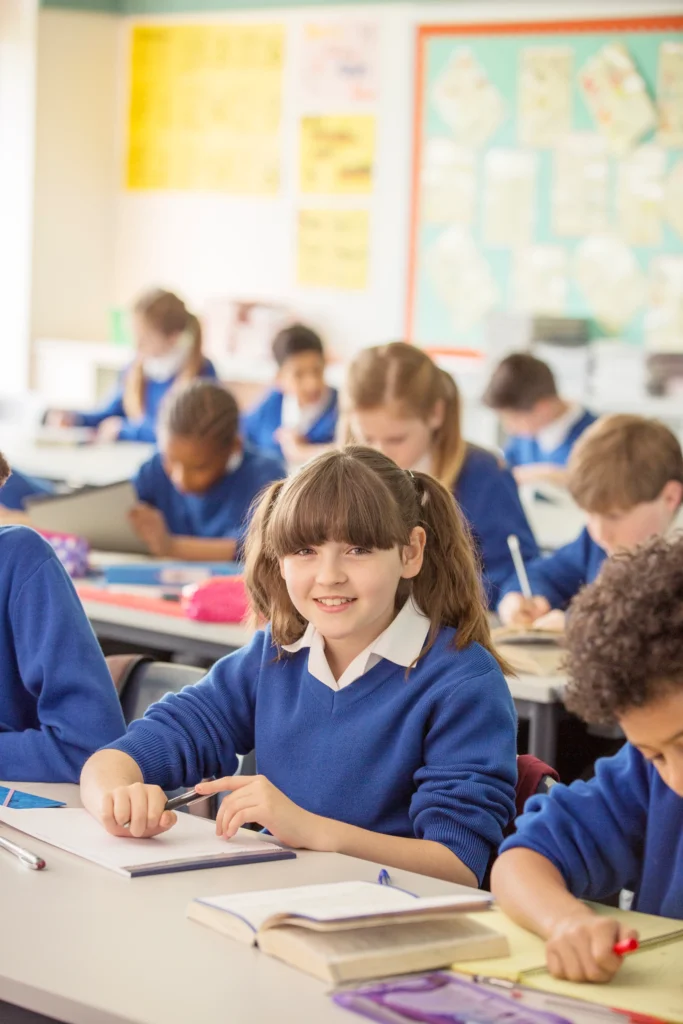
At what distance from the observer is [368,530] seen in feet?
5.47

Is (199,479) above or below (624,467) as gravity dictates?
below

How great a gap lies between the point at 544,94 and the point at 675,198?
2.37ft

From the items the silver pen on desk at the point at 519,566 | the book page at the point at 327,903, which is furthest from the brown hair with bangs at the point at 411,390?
the book page at the point at 327,903

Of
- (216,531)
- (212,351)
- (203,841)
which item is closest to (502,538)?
(216,531)

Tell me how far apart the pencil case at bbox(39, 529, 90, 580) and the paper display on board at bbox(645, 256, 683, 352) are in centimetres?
312

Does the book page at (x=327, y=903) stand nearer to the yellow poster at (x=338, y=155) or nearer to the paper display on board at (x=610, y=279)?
the paper display on board at (x=610, y=279)

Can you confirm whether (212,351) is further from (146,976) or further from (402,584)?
(146,976)

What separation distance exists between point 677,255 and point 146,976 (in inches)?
194

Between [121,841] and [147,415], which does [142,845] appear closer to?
[121,841]

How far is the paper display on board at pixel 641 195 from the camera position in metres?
5.68

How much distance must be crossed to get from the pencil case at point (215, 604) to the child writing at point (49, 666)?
0.98 m

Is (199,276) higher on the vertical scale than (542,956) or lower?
higher

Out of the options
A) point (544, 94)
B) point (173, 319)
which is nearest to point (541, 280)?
point (544, 94)

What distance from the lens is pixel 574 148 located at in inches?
231
